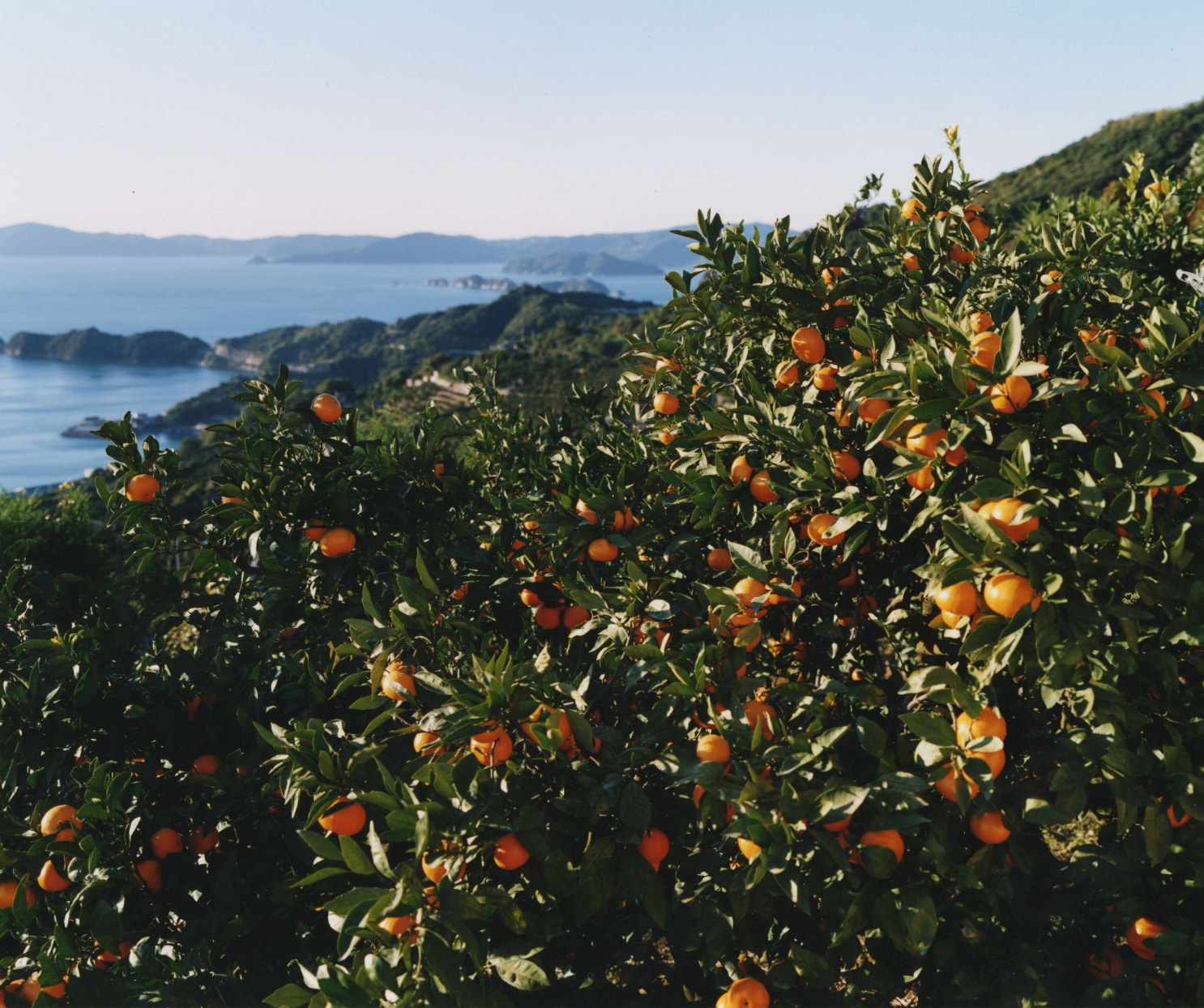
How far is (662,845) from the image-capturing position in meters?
1.45

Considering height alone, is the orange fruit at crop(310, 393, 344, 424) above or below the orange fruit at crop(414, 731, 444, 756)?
above

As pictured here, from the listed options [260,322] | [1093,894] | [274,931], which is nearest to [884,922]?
[1093,894]

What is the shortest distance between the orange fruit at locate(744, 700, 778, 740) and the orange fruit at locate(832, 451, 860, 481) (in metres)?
0.54

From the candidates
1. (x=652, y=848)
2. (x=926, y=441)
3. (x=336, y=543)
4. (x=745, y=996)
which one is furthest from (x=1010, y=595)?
(x=336, y=543)

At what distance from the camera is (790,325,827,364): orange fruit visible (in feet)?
6.47

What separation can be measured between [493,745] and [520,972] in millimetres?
368

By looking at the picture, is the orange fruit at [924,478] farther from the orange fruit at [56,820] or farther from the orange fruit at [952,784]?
the orange fruit at [56,820]

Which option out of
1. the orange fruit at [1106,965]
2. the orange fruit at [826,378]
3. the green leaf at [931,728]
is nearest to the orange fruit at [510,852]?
the green leaf at [931,728]

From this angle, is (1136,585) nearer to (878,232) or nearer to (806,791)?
(806,791)

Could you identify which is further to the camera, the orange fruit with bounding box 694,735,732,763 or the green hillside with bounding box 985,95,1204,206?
the green hillside with bounding box 985,95,1204,206

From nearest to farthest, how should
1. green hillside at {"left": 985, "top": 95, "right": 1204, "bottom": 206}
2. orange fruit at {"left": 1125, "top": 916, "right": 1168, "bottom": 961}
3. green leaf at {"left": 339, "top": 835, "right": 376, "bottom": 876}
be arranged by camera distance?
green leaf at {"left": 339, "top": 835, "right": 376, "bottom": 876} → orange fruit at {"left": 1125, "top": 916, "right": 1168, "bottom": 961} → green hillside at {"left": 985, "top": 95, "right": 1204, "bottom": 206}

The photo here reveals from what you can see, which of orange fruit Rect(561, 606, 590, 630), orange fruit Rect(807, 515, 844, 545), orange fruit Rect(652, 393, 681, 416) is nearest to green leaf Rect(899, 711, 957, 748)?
orange fruit Rect(807, 515, 844, 545)

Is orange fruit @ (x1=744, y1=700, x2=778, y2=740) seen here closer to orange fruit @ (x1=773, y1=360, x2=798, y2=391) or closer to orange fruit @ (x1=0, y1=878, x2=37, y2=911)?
orange fruit @ (x1=773, y1=360, x2=798, y2=391)

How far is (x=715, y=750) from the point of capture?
4.51 feet
